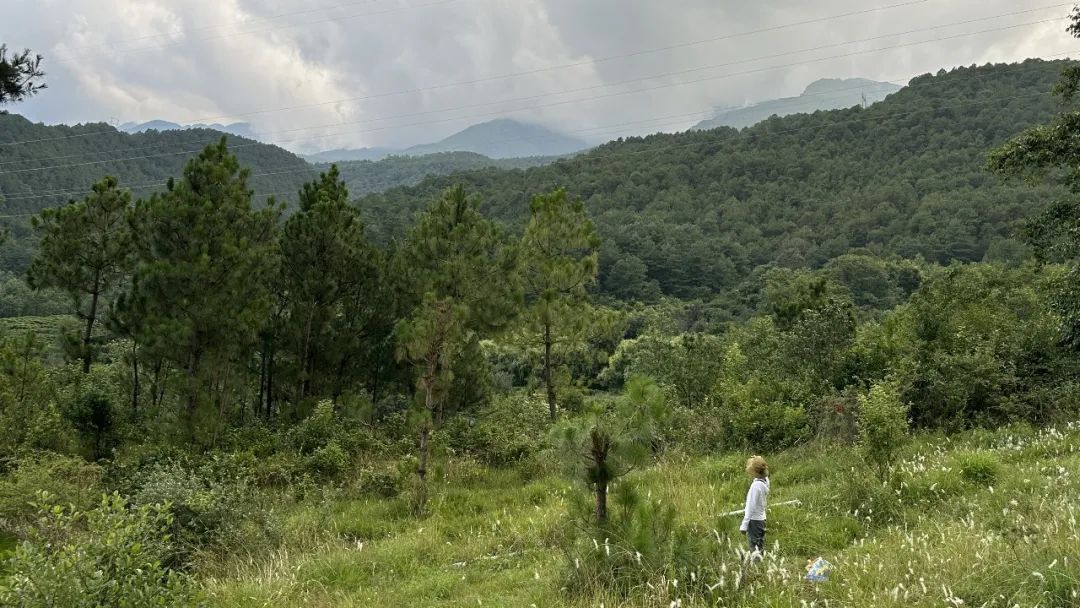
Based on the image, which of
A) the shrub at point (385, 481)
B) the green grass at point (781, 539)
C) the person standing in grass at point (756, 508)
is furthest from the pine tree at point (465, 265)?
the person standing in grass at point (756, 508)

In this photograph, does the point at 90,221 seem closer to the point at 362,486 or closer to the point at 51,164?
the point at 362,486

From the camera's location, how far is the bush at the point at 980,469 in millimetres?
7129

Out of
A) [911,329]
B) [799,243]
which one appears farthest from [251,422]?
[799,243]

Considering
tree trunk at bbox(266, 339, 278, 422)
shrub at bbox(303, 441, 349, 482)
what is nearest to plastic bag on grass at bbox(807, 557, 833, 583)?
shrub at bbox(303, 441, 349, 482)

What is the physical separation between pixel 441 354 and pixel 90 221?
12.7m

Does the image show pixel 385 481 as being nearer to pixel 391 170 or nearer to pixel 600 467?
pixel 600 467

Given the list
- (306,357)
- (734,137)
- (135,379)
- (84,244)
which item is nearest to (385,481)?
(306,357)

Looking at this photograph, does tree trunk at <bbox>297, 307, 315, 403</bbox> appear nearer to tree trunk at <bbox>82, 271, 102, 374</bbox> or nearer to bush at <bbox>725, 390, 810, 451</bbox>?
tree trunk at <bbox>82, 271, 102, 374</bbox>

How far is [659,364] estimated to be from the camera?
70.8 ft

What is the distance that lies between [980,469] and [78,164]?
119m

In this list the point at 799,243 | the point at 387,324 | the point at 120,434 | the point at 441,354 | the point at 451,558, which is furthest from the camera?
the point at 799,243

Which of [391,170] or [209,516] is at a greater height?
[391,170]

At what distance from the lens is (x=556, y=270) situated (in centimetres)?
1575

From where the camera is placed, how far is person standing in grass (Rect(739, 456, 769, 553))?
240 inches
